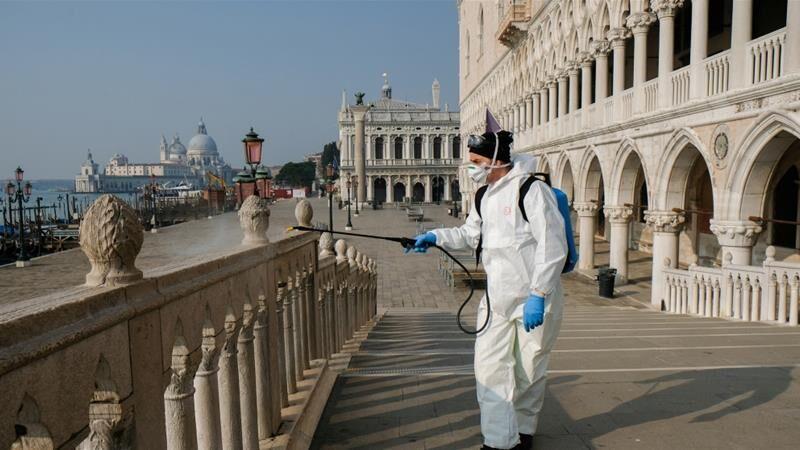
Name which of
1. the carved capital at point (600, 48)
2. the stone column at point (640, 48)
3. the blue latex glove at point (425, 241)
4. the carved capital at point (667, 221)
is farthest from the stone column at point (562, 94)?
the blue latex glove at point (425, 241)

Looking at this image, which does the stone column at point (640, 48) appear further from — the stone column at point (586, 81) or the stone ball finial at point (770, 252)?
the stone ball finial at point (770, 252)

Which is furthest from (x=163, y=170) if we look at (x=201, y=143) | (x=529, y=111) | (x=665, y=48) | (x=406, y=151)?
(x=665, y=48)

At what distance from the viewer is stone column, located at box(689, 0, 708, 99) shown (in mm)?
10711

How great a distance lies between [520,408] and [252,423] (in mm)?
1472

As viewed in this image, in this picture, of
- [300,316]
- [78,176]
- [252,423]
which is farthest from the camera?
[78,176]

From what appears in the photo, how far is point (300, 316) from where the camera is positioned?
3.65 meters

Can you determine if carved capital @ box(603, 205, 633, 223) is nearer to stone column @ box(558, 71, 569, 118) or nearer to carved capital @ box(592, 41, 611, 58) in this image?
A: carved capital @ box(592, 41, 611, 58)

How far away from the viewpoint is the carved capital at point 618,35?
46.3ft

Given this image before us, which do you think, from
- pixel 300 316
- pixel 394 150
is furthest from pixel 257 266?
pixel 394 150

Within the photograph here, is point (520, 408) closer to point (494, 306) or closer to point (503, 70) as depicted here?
point (494, 306)

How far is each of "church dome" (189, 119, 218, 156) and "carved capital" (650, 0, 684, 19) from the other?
19339 cm

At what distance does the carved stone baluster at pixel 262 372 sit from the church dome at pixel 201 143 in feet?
658

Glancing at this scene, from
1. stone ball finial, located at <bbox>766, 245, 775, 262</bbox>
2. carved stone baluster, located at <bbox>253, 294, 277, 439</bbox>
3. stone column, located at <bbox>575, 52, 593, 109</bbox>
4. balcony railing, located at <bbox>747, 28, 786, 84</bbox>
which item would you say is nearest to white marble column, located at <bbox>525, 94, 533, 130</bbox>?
stone column, located at <bbox>575, 52, 593, 109</bbox>

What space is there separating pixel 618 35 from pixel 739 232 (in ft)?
21.5
